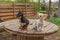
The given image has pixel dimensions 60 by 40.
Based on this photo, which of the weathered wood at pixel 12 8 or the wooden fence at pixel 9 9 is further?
the weathered wood at pixel 12 8

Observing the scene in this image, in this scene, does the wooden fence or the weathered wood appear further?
the weathered wood

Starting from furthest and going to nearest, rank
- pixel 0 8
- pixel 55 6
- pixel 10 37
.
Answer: pixel 55 6
pixel 0 8
pixel 10 37

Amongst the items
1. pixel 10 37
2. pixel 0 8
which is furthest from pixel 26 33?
pixel 0 8

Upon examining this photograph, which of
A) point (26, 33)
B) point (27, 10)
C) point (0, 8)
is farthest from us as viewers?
point (27, 10)

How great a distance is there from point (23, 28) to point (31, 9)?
22.5ft

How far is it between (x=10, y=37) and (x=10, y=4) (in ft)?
11.8

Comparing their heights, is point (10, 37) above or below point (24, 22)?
below

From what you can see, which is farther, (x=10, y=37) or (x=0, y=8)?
(x=0, y=8)

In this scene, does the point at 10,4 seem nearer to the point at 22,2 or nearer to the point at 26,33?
the point at 22,2

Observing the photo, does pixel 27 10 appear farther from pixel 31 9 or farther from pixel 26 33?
pixel 26 33

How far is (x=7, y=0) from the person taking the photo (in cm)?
1041

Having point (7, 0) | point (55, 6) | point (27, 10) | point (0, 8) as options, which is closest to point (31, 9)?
point (27, 10)

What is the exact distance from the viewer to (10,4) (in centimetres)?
946

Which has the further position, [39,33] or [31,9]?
[31,9]
